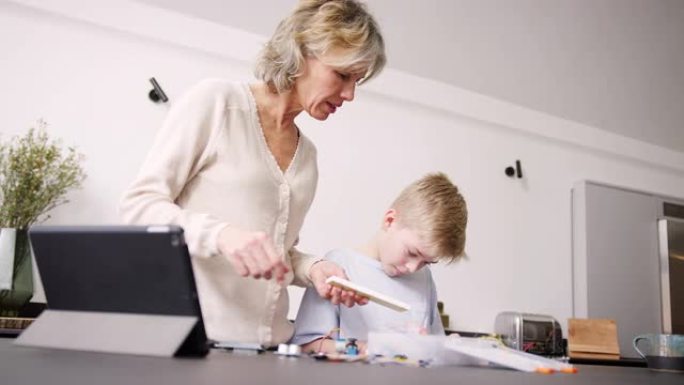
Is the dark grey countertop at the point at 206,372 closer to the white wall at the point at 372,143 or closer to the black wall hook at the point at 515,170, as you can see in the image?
the white wall at the point at 372,143

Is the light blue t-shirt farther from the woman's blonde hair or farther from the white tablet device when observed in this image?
the woman's blonde hair

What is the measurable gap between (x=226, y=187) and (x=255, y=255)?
1.13ft

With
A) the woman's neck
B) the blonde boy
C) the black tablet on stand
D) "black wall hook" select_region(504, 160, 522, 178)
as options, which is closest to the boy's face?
the blonde boy

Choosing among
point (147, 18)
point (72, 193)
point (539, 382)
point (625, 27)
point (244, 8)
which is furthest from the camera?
point (625, 27)

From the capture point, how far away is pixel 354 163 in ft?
9.67

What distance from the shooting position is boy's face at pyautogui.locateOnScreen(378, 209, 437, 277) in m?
1.49

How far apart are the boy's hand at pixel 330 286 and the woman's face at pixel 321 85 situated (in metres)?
0.31

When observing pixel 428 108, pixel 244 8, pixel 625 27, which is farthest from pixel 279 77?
pixel 625 27

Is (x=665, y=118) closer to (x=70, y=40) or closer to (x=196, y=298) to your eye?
(x=70, y=40)

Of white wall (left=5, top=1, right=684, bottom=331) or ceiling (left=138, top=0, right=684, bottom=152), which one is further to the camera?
ceiling (left=138, top=0, right=684, bottom=152)

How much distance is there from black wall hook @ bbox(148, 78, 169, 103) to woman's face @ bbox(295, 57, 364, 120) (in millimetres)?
1393

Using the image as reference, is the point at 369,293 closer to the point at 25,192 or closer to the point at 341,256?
the point at 341,256

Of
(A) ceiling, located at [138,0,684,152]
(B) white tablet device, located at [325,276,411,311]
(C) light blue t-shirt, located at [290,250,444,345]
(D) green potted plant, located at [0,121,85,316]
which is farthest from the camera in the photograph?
(A) ceiling, located at [138,0,684,152]

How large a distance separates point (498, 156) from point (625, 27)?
1.47m
